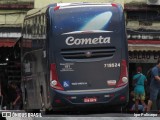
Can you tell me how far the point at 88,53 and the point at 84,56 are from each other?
14cm

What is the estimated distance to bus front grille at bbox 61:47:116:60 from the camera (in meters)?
18.7

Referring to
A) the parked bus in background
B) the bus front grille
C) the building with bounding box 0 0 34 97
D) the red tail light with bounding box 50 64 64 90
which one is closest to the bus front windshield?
the parked bus in background

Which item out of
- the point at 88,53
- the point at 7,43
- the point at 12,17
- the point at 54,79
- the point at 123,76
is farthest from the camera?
the point at 12,17

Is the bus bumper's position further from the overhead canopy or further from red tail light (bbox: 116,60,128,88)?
the overhead canopy

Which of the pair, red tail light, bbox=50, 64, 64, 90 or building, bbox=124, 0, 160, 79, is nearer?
red tail light, bbox=50, 64, 64, 90

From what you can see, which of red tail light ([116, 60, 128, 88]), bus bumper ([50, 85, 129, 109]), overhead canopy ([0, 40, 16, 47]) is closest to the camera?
bus bumper ([50, 85, 129, 109])

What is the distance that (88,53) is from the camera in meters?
18.8

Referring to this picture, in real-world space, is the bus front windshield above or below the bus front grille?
above

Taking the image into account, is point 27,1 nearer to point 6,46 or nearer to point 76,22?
point 6,46

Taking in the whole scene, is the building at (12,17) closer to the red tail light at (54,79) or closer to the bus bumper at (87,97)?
the red tail light at (54,79)

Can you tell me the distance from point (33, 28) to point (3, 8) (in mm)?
10215

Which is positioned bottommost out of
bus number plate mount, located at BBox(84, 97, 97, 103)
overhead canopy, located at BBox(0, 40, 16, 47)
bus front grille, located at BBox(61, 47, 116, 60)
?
A: bus number plate mount, located at BBox(84, 97, 97, 103)

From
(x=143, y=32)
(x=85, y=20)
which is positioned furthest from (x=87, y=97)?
(x=143, y=32)

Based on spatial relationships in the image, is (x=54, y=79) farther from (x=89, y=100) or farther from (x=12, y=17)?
(x=12, y=17)
